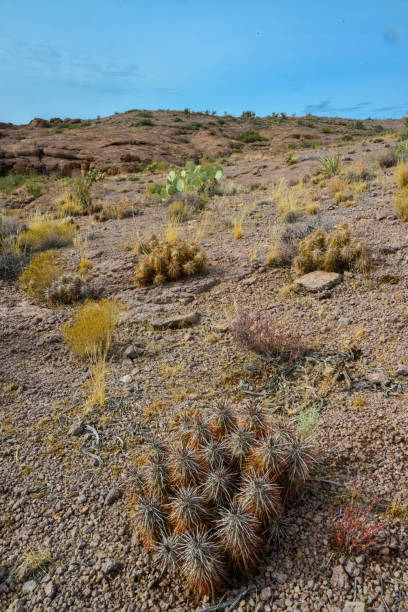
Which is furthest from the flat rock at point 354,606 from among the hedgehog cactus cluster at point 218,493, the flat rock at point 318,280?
the flat rock at point 318,280

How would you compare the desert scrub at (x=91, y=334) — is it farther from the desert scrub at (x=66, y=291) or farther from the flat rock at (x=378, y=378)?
the flat rock at (x=378, y=378)

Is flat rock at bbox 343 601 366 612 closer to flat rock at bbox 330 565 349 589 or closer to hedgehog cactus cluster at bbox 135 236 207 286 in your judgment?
flat rock at bbox 330 565 349 589

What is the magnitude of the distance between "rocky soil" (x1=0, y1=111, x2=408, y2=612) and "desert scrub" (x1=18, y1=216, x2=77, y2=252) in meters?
1.08

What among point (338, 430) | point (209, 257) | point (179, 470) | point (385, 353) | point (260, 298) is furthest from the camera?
point (209, 257)

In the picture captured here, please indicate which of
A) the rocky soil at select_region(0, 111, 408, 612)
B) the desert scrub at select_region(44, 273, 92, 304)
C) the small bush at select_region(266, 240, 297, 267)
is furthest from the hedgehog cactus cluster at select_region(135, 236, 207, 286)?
the small bush at select_region(266, 240, 297, 267)

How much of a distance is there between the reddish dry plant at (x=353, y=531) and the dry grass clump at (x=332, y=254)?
13.3 ft

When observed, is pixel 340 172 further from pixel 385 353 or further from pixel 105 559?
pixel 105 559

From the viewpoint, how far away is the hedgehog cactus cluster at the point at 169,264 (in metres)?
6.65

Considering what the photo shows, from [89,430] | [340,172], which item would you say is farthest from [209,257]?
[340,172]

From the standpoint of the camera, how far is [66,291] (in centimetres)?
640

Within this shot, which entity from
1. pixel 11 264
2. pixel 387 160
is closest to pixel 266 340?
pixel 11 264

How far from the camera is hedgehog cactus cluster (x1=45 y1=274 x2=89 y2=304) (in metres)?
6.42

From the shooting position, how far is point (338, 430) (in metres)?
3.27

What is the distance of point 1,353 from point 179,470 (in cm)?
356
